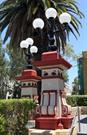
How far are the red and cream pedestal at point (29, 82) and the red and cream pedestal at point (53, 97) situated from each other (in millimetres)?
4786

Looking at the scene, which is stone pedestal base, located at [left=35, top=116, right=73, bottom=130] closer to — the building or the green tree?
the building

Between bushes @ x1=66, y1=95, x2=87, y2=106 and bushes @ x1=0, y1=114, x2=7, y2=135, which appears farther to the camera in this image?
bushes @ x1=66, y1=95, x2=87, y2=106

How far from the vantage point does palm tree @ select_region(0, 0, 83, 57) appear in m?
26.5

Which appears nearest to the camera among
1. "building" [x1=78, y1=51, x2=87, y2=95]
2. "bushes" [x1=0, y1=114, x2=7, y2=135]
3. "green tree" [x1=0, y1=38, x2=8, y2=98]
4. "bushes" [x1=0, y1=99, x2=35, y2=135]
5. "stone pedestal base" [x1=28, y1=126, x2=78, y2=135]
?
"stone pedestal base" [x1=28, y1=126, x2=78, y2=135]

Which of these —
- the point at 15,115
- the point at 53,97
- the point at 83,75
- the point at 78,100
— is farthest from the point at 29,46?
the point at 83,75

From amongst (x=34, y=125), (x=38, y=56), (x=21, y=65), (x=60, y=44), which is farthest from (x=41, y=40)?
(x=21, y=65)

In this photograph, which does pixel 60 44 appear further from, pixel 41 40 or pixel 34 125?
pixel 34 125

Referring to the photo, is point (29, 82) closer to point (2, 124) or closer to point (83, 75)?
point (2, 124)

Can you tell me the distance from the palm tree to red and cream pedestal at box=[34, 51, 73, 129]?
11.8 metres

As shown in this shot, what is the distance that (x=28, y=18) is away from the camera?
26312mm

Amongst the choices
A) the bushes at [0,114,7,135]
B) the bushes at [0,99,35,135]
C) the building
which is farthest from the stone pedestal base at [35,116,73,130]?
the building

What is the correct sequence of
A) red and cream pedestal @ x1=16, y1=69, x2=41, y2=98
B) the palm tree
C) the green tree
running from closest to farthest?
red and cream pedestal @ x1=16, y1=69, x2=41, y2=98 < the palm tree < the green tree

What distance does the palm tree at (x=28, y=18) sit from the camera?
2645cm

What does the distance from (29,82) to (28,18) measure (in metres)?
8.25
